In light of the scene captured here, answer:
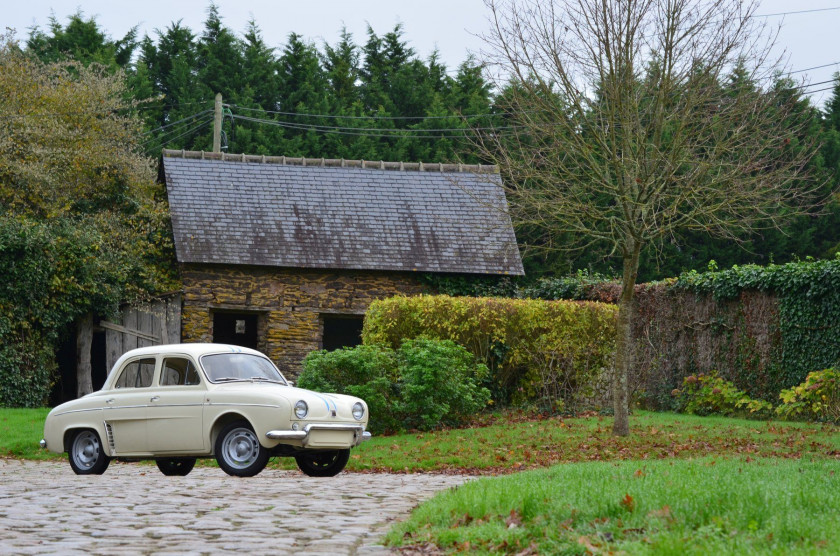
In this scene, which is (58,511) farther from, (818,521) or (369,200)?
(369,200)

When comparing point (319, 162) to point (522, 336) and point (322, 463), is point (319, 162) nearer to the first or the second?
point (522, 336)

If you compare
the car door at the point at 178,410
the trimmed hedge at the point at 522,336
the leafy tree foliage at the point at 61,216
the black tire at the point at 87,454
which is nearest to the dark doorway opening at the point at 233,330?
the leafy tree foliage at the point at 61,216

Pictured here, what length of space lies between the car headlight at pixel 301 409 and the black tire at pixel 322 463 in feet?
4.39

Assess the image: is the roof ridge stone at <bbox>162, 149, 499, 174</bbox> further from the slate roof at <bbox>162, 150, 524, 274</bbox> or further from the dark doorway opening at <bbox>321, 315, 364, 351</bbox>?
the dark doorway opening at <bbox>321, 315, 364, 351</bbox>

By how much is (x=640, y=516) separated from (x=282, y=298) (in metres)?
21.1

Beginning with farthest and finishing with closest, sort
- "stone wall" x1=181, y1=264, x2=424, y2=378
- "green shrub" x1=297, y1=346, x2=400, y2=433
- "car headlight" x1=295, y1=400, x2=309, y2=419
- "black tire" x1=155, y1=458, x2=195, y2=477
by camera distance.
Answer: "stone wall" x1=181, y1=264, x2=424, y2=378
"green shrub" x1=297, y1=346, x2=400, y2=433
"black tire" x1=155, y1=458, x2=195, y2=477
"car headlight" x1=295, y1=400, x2=309, y2=419

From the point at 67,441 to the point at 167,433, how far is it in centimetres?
180

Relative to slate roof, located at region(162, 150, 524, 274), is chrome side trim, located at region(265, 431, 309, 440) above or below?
below

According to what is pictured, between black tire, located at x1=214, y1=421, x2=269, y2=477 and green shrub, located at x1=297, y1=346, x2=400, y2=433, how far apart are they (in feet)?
18.3

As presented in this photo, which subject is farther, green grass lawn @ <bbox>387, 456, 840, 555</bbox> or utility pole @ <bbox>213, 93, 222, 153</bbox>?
utility pole @ <bbox>213, 93, 222, 153</bbox>

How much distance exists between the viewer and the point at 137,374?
13.0 metres

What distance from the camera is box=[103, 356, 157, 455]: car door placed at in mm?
12516

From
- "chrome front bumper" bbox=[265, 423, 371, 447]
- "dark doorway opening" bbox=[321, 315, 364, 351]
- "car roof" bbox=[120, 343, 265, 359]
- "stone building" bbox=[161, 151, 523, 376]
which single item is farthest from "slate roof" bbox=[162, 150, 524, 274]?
"chrome front bumper" bbox=[265, 423, 371, 447]

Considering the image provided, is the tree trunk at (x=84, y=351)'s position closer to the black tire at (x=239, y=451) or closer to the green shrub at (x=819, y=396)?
the black tire at (x=239, y=451)
